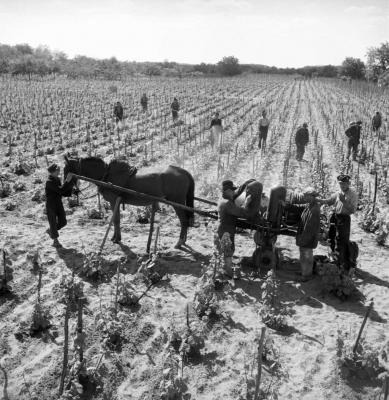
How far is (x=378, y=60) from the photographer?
69438 mm

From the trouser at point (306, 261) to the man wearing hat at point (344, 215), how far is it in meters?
0.46

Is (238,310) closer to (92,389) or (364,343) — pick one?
(364,343)

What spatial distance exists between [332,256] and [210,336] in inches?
96.6

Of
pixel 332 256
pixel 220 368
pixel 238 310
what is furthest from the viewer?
pixel 332 256

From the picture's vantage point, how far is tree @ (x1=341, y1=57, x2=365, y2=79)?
77.4 metres

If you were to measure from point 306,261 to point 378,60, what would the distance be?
74.2 m

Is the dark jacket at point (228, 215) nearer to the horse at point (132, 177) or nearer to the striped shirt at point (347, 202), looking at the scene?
the horse at point (132, 177)

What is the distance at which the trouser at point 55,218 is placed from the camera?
274 inches

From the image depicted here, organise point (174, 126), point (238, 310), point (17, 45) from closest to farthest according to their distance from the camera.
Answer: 1. point (238, 310)
2. point (174, 126)
3. point (17, 45)

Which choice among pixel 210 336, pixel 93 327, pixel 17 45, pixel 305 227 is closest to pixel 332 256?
pixel 305 227

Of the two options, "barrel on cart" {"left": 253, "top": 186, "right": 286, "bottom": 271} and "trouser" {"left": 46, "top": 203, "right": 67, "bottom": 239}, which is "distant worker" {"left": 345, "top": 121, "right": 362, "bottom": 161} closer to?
"barrel on cart" {"left": 253, "top": 186, "right": 286, "bottom": 271}

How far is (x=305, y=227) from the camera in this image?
5.81 m

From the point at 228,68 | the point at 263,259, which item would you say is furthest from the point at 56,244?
the point at 228,68

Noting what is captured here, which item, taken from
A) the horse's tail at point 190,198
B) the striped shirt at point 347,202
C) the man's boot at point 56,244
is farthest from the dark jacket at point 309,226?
the man's boot at point 56,244
